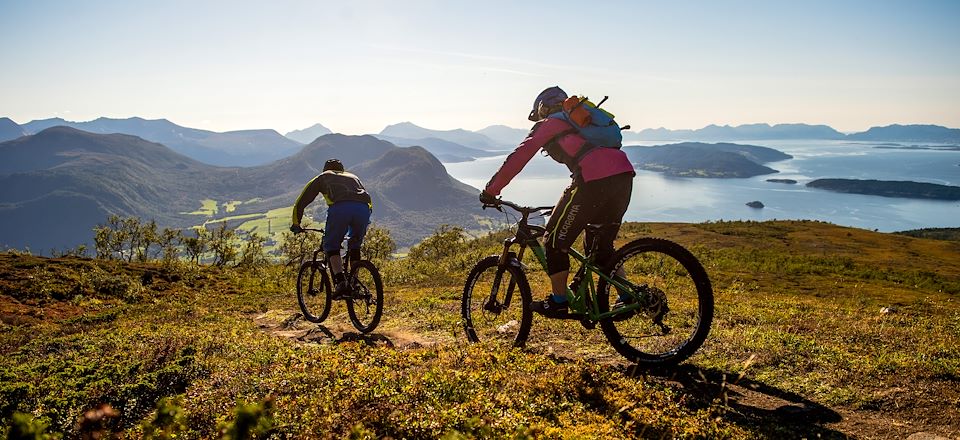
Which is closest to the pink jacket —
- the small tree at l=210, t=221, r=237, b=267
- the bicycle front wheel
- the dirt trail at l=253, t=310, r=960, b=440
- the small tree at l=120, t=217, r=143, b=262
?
the dirt trail at l=253, t=310, r=960, b=440

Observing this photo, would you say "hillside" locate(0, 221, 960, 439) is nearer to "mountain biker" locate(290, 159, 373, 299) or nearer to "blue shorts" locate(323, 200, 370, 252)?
"mountain biker" locate(290, 159, 373, 299)

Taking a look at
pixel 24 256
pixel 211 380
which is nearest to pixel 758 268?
pixel 211 380

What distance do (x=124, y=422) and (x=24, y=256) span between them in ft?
64.2

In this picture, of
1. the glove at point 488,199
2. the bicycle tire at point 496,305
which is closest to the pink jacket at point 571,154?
the glove at point 488,199

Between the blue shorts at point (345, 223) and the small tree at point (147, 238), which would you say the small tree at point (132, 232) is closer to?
the small tree at point (147, 238)

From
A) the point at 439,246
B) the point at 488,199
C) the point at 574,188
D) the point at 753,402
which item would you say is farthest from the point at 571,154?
the point at 439,246

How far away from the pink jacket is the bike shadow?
2.58m

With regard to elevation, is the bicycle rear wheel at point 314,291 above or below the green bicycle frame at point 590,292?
below

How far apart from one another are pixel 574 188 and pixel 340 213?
5.75 m

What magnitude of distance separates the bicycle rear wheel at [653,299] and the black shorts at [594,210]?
0.31 metres

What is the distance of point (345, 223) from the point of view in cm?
1069

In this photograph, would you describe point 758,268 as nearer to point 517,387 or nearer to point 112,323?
point 517,387

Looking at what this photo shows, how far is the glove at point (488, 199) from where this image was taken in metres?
7.32

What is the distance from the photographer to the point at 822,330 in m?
8.72
